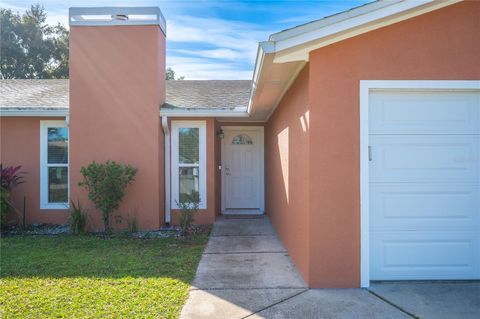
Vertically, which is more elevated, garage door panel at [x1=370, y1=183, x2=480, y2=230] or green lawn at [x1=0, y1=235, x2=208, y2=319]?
garage door panel at [x1=370, y1=183, x2=480, y2=230]

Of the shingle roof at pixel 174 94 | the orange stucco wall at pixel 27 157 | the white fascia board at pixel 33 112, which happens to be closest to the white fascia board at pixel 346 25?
the shingle roof at pixel 174 94

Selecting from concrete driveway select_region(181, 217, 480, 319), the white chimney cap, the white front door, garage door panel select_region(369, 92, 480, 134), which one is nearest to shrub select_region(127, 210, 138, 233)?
concrete driveway select_region(181, 217, 480, 319)

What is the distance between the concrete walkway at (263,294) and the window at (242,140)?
15.4ft

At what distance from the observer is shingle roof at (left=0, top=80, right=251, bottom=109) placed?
8336mm

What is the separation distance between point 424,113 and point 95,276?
4.84m

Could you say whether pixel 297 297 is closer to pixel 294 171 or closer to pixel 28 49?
pixel 294 171

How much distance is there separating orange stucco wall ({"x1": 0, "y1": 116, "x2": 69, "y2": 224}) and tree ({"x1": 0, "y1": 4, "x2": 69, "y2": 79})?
19.2 metres

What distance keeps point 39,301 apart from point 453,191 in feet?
16.9

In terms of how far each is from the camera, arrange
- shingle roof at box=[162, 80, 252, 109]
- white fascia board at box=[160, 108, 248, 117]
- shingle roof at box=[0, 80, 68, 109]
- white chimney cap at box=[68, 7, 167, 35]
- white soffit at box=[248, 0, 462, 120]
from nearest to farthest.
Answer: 1. white soffit at box=[248, 0, 462, 120]
2. white chimney cap at box=[68, 7, 167, 35]
3. white fascia board at box=[160, 108, 248, 117]
4. shingle roof at box=[0, 80, 68, 109]
5. shingle roof at box=[162, 80, 252, 109]

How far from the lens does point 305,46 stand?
3.96 metres

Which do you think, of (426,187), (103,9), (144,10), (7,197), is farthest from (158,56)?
(426,187)

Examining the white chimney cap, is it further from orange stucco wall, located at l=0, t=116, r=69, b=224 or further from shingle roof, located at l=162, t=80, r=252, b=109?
orange stucco wall, located at l=0, t=116, r=69, b=224

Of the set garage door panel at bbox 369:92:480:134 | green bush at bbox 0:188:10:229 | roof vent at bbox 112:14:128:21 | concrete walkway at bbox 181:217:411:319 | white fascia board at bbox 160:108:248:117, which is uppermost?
roof vent at bbox 112:14:128:21

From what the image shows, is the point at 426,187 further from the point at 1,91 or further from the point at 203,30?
the point at 1,91
